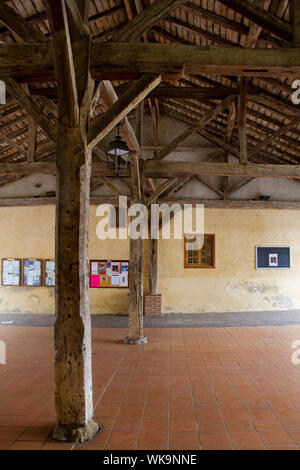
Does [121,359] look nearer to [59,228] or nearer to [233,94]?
[59,228]

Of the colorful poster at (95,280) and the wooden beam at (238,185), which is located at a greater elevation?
the wooden beam at (238,185)

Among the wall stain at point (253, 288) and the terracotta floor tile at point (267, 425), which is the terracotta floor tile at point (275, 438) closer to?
the terracotta floor tile at point (267, 425)

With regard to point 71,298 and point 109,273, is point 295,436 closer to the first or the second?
point 71,298

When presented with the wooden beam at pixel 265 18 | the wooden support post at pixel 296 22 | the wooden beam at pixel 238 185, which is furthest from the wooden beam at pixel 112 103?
the wooden beam at pixel 238 185

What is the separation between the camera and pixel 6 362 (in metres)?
5.11

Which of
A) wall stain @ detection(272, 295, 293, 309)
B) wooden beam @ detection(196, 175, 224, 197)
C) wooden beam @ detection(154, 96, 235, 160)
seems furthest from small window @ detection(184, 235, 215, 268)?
wooden beam @ detection(154, 96, 235, 160)

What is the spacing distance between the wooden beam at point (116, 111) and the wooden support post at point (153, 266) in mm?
6578

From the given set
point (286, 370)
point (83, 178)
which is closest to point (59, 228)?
point (83, 178)

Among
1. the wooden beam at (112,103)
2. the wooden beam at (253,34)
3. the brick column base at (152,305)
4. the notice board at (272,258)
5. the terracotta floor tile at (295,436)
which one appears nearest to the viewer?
the terracotta floor tile at (295,436)

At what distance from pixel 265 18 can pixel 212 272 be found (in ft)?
24.1

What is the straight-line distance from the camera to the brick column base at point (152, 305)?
362 inches

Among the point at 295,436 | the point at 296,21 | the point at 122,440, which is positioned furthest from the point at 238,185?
the point at 122,440

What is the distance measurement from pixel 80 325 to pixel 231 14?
500 cm

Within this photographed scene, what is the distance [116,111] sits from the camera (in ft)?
9.77
